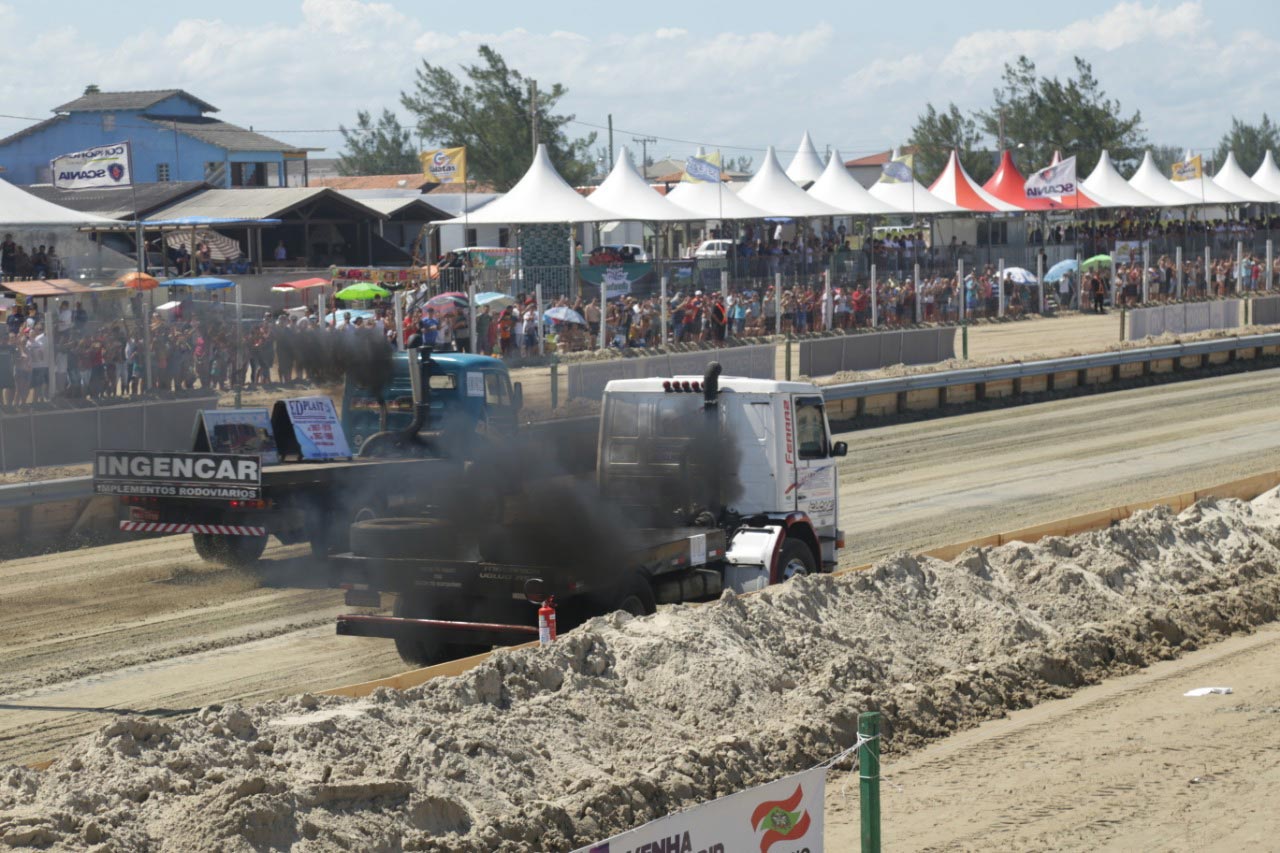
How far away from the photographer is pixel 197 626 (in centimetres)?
1405

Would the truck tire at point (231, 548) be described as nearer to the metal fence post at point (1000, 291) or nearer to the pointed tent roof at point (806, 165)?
the metal fence post at point (1000, 291)

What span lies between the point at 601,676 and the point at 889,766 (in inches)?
76.0

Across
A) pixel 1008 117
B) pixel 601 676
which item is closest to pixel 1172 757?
pixel 601 676

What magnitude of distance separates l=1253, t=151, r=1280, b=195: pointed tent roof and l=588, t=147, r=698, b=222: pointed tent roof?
3295 cm

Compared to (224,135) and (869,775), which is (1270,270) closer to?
(224,135)

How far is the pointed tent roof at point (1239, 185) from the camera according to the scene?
204ft

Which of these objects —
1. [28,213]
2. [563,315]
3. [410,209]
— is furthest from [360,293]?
[410,209]

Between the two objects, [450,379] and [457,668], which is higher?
[450,379]

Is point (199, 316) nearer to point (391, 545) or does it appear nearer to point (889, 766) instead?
point (391, 545)

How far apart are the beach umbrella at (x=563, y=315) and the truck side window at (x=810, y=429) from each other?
19.7m

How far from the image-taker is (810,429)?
549 inches

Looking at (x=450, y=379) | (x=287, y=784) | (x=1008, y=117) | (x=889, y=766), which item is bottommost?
(x=889, y=766)

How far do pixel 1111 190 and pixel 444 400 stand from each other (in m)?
45.8

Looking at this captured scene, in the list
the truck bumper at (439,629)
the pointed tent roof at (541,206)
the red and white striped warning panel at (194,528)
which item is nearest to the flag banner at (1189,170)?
the pointed tent roof at (541,206)
